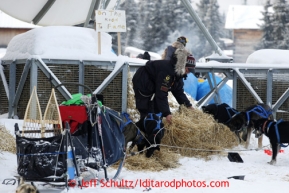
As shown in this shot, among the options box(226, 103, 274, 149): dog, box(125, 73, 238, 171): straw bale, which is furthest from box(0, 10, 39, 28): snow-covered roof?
box(125, 73, 238, 171): straw bale

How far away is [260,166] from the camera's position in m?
7.52

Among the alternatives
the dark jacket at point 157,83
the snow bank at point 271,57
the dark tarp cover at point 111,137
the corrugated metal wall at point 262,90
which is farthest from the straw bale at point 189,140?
the snow bank at point 271,57

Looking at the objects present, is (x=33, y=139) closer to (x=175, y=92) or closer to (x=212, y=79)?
(x=175, y=92)

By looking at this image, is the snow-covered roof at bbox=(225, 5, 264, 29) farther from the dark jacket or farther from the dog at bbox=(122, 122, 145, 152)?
the dog at bbox=(122, 122, 145, 152)

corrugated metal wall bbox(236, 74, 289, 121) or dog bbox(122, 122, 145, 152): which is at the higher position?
corrugated metal wall bbox(236, 74, 289, 121)

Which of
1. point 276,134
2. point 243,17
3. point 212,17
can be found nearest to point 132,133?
point 276,134

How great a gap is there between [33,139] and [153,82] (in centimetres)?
264

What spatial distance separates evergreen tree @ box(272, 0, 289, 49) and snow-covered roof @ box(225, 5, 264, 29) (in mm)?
17461

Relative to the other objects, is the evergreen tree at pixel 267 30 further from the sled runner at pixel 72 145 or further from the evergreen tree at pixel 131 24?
the sled runner at pixel 72 145

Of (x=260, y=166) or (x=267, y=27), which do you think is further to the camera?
(x=267, y=27)

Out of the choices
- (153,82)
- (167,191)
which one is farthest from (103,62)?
(167,191)

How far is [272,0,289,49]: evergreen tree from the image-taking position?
45.4m

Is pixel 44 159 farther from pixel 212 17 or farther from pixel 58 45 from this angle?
pixel 212 17

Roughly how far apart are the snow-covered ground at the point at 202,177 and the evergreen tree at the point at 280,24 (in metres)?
38.5
